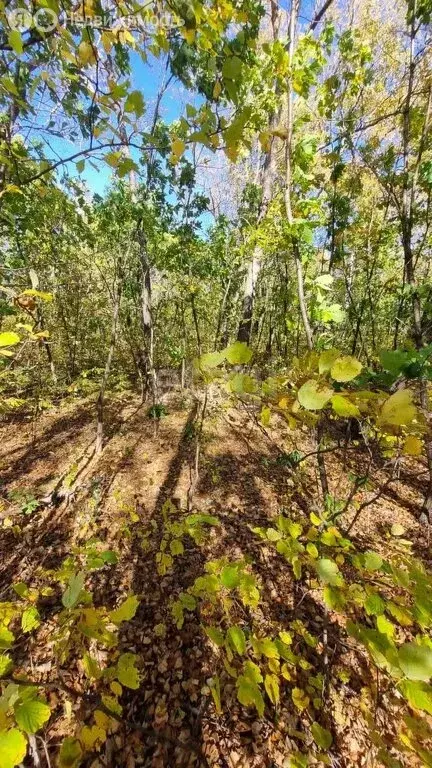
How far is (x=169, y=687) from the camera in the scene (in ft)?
8.11

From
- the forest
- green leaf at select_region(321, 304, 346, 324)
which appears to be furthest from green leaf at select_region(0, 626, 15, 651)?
green leaf at select_region(321, 304, 346, 324)

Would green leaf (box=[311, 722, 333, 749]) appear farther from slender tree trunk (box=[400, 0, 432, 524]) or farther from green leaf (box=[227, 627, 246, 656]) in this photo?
slender tree trunk (box=[400, 0, 432, 524])

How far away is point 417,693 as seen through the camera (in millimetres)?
800

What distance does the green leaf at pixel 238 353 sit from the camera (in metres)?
0.81

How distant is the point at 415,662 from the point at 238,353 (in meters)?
0.83

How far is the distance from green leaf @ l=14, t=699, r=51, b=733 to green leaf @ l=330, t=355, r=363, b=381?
2.94 feet

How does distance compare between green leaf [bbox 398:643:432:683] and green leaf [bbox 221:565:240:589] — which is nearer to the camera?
green leaf [bbox 398:643:432:683]

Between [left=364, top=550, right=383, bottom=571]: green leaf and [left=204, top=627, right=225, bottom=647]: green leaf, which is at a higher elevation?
[left=364, top=550, right=383, bottom=571]: green leaf

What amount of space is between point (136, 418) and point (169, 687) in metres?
4.78

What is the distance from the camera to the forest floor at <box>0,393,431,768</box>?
2174mm

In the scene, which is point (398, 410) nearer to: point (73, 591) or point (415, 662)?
point (415, 662)

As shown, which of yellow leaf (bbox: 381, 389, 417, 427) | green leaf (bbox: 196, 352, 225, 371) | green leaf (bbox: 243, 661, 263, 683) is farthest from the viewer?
green leaf (bbox: 243, 661, 263, 683)

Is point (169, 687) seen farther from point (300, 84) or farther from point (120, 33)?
point (300, 84)

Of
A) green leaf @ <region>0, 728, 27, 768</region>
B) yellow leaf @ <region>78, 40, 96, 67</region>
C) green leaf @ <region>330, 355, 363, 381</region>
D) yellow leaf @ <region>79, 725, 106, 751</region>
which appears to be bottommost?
yellow leaf @ <region>79, 725, 106, 751</region>
